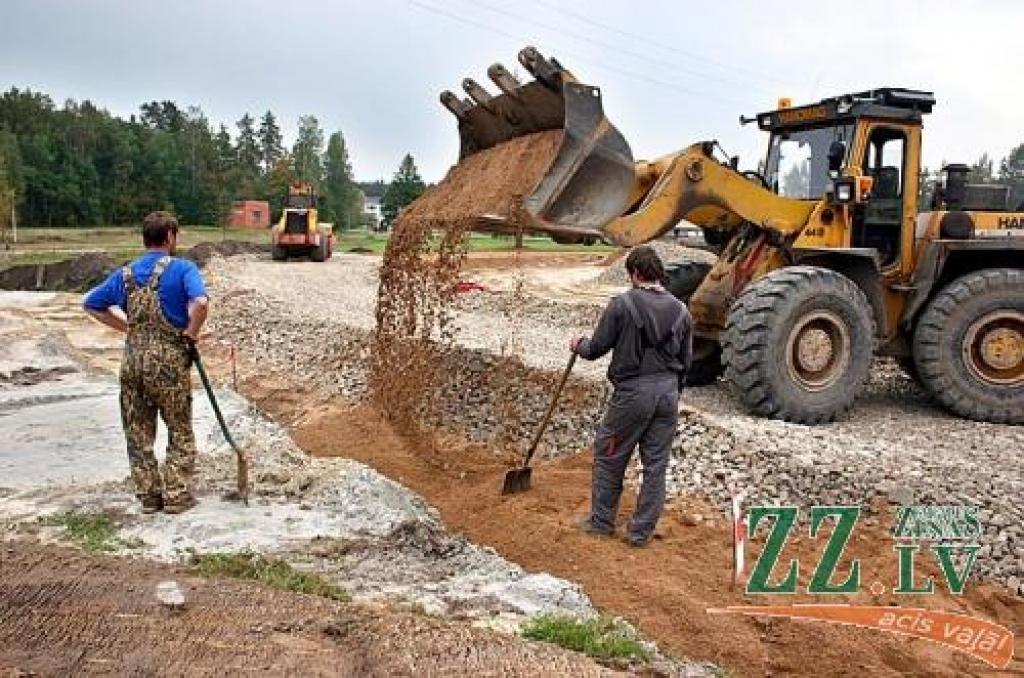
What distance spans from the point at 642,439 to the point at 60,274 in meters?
24.6

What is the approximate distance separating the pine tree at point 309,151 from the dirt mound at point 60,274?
63.9 m

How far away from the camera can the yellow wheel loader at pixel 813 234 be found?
8.20 metres

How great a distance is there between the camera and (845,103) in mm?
9484

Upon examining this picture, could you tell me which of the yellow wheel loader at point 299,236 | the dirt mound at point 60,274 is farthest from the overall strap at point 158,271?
the yellow wheel loader at point 299,236

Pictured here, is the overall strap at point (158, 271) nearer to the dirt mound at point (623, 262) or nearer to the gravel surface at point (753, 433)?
the gravel surface at point (753, 433)

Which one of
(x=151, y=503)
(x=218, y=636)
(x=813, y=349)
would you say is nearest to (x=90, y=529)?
(x=151, y=503)

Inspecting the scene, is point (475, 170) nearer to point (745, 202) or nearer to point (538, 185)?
point (538, 185)

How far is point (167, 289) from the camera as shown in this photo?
19.2 feet

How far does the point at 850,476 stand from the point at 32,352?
9.95 m

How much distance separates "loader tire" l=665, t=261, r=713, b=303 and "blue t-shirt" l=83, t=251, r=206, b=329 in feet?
19.5

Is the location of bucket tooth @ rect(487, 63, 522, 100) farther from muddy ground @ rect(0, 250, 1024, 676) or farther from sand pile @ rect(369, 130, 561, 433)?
muddy ground @ rect(0, 250, 1024, 676)

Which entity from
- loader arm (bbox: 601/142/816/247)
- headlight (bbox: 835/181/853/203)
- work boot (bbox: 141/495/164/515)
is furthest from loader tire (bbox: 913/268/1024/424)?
work boot (bbox: 141/495/164/515)

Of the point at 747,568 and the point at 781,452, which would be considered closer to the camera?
the point at 747,568

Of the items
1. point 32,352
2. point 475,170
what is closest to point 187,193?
point 32,352
